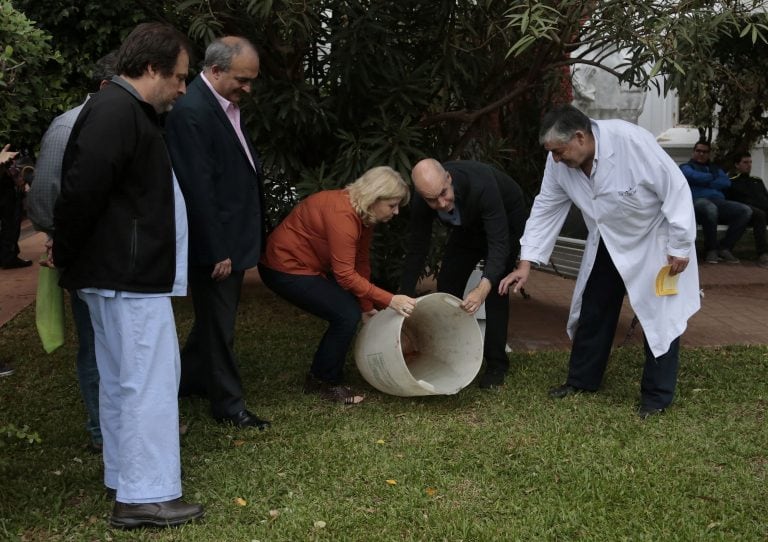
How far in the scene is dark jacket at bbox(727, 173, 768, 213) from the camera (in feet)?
38.3

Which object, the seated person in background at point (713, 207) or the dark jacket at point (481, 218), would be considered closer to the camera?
the dark jacket at point (481, 218)

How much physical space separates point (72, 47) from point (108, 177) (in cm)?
451

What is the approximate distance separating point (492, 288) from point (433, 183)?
0.96 m

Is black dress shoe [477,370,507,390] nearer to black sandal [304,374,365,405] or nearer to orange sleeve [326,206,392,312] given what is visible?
black sandal [304,374,365,405]

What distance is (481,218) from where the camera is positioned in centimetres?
542

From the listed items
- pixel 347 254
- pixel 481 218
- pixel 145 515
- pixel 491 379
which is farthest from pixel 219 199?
pixel 491 379

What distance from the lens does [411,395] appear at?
528 centimetres

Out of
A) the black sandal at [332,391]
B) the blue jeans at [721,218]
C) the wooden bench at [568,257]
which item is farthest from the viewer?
the blue jeans at [721,218]

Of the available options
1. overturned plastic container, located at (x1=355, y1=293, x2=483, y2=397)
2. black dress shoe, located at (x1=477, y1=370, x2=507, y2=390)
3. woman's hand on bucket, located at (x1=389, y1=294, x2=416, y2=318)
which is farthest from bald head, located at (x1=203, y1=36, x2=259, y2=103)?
black dress shoe, located at (x1=477, y1=370, x2=507, y2=390)

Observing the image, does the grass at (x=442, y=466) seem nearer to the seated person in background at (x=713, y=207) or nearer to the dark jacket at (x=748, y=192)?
the seated person in background at (x=713, y=207)

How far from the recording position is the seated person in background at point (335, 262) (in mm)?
5082

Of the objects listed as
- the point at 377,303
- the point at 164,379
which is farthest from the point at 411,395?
the point at 164,379

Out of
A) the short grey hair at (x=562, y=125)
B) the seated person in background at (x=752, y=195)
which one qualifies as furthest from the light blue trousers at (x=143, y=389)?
the seated person in background at (x=752, y=195)

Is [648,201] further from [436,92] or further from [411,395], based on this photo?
[436,92]
